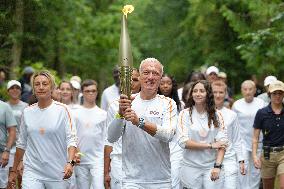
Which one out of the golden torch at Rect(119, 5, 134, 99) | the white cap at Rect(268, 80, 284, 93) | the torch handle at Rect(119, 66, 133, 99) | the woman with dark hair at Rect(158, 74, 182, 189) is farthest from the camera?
the white cap at Rect(268, 80, 284, 93)

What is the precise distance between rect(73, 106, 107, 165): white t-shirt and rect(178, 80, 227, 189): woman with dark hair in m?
2.43

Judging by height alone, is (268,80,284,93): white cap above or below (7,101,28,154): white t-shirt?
above

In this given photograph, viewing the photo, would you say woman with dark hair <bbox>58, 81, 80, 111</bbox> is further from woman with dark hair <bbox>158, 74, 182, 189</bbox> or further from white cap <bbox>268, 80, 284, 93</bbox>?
white cap <bbox>268, 80, 284, 93</bbox>

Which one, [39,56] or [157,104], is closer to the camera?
[157,104]

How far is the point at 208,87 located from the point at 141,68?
2805 millimetres

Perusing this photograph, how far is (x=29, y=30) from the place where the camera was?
12.9 m

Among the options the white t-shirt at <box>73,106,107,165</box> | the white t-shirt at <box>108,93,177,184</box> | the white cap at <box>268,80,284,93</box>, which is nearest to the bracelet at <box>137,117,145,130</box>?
the white t-shirt at <box>108,93,177,184</box>

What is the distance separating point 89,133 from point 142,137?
15.1ft

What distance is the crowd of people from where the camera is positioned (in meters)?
9.27

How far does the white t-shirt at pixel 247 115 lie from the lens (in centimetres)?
1630

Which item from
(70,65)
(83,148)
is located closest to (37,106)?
(83,148)

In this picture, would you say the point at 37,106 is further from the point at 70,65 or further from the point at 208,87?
the point at 70,65

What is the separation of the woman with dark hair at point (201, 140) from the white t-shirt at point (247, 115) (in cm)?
453

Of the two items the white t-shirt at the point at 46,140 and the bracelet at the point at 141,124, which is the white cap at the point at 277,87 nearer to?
the white t-shirt at the point at 46,140
